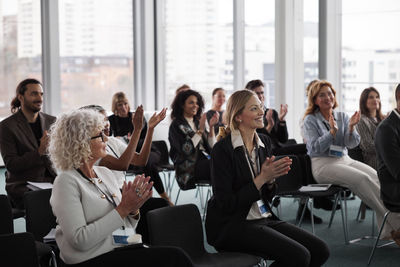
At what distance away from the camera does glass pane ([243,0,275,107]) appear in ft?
33.0

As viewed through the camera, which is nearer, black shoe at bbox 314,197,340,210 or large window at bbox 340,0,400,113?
black shoe at bbox 314,197,340,210

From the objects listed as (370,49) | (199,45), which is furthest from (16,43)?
(370,49)

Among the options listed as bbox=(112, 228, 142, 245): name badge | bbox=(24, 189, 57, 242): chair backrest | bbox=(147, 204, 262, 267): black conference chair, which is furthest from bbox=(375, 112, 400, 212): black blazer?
bbox=(24, 189, 57, 242): chair backrest

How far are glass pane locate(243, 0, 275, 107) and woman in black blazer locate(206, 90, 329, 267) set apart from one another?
6.50 meters

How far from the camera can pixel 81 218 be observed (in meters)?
2.58

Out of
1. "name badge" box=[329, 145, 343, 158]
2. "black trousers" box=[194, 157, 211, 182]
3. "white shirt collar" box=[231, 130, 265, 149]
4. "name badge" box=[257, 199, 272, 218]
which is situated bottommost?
"black trousers" box=[194, 157, 211, 182]

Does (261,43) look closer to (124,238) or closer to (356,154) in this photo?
(356,154)

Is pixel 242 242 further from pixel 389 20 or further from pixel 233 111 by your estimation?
pixel 389 20

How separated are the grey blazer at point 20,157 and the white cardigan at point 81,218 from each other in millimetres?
1850

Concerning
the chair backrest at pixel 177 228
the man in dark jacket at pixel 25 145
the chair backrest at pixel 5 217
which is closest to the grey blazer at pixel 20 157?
the man in dark jacket at pixel 25 145

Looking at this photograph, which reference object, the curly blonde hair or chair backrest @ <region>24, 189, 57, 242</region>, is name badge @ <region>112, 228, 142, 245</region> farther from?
chair backrest @ <region>24, 189, 57, 242</region>

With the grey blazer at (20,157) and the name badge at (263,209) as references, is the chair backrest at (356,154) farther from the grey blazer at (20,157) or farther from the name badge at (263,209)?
the grey blazer at (20,157)

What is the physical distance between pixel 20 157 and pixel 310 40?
6.18 m

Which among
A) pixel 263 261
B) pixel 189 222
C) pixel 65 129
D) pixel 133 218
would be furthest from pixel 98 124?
pixel 263 261
